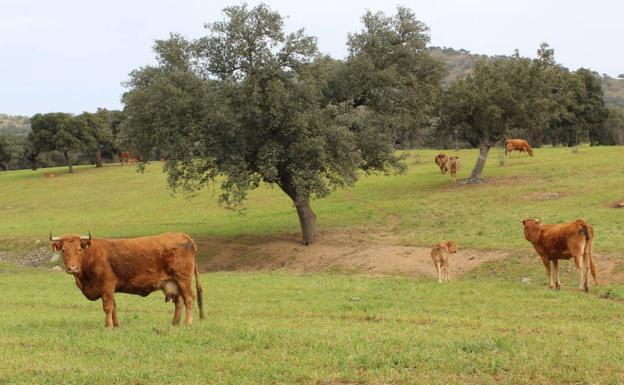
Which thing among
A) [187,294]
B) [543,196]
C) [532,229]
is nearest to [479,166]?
[543,196]

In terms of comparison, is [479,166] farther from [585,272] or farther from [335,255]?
[585,272]

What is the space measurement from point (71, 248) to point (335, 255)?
1664 cm

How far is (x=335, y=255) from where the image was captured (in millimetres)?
27578

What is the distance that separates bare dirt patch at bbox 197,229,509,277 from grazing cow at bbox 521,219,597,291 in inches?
174

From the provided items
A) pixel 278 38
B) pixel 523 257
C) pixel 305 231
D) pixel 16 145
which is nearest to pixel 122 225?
pixel 305 231

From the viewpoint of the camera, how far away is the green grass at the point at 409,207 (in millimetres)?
29812

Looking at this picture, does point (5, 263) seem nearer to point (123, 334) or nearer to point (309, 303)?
point (309, 303)

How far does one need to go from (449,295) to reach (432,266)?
640 cm

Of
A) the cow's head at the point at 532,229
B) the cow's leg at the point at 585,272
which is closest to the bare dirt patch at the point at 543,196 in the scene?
the cow's head at the point at 532,229

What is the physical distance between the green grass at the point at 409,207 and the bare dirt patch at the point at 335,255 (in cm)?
154

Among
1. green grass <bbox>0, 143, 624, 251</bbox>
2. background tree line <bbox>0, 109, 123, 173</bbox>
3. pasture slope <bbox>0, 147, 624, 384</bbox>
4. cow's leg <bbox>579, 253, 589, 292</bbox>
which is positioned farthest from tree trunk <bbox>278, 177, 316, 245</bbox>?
background tree line <bbox>0, 109, 123, 173</bbox>

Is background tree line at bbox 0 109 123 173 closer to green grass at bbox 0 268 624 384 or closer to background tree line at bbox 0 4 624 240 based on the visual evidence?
background tree line at bbox 0 4 624 240

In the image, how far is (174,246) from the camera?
42.6ft

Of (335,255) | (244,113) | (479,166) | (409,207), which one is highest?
(244,113)
